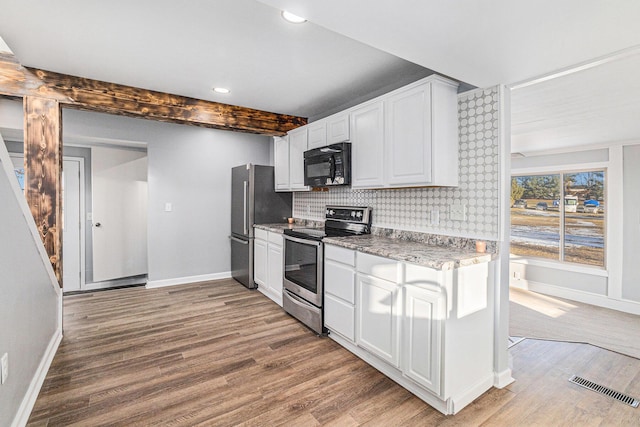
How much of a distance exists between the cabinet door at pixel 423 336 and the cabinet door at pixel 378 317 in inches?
3.7

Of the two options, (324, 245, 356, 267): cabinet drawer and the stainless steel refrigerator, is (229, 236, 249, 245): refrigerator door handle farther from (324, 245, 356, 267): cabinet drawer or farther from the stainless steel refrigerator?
(324, 245, 356, 267): cabinet drawer

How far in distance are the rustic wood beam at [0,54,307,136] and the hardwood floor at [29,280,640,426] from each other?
224 cm

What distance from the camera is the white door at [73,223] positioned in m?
4.48

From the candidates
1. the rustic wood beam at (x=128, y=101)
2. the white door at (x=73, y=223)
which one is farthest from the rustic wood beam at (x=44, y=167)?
the white door at (x=73, y=223)

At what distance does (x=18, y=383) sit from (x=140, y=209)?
11.4 ft

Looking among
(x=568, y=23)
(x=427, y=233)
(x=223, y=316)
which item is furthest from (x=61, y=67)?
(x=568, y=23)

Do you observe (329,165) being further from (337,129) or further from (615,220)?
(615,220)

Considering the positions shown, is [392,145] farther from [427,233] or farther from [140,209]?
[140,209]

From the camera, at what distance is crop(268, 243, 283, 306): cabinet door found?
3.75 metres

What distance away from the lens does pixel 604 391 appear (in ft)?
7.34

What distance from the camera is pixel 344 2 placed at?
1416mm

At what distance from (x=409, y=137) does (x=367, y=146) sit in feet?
1.70

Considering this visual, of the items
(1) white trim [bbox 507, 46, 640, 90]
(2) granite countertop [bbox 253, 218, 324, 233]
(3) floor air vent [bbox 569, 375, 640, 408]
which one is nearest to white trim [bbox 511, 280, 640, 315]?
(3) floor air vent [bbox 569, 375, 640, 408]

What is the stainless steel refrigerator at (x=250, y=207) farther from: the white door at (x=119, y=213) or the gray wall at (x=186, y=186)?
the white door at (x=119, y=213)
